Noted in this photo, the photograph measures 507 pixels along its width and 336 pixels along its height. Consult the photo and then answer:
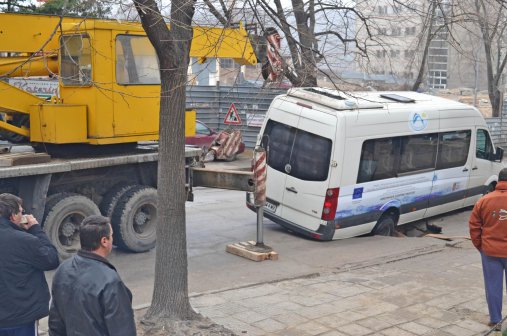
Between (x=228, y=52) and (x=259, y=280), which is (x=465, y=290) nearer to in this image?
(x=259, y=280)

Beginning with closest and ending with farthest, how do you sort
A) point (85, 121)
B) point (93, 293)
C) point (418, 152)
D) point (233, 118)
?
point (93, 293) → point (85, 121) → point (418, 152) → point (233, 118)

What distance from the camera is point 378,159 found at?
1186cm

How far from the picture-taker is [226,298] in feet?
26.6

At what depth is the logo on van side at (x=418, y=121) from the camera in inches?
491

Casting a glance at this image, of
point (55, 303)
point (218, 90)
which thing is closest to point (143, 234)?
point (55, 303)

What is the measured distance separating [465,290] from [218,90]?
57.6ft

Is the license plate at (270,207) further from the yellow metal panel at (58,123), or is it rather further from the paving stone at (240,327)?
the paving stone at (240,327)

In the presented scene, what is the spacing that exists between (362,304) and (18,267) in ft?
14.3

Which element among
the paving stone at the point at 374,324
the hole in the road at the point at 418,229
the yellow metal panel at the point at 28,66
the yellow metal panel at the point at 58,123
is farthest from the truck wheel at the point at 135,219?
the hole in the road at the point at 418,229

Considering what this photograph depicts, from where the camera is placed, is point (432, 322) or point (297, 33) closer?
point (432, 322)

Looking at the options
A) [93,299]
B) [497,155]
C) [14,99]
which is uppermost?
[14,99]

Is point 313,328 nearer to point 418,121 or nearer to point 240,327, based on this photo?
point 240,327

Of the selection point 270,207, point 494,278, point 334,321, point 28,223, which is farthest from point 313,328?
point 270,207

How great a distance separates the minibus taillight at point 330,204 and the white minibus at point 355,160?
2 cm
